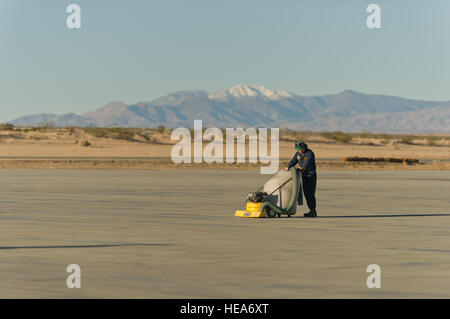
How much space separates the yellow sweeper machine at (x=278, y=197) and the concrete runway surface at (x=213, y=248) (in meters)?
0.37

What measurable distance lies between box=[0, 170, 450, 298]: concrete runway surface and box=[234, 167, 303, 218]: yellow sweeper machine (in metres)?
0.37

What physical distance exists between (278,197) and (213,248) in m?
5.50

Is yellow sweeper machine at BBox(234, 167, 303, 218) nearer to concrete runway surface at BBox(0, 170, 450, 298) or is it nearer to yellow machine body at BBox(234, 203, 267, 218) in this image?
yellow machine body at BBox(234, 203, 267, 218)

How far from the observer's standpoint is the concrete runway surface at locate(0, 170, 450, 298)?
995cm

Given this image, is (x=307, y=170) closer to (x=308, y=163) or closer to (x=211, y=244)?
(x=308, y=163)

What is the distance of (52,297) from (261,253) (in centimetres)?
430

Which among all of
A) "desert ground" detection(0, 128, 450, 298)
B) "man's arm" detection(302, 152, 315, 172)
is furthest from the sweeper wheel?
"man's arm" detection(302, 152, 315, 172)

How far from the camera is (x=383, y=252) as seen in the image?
13070 mm

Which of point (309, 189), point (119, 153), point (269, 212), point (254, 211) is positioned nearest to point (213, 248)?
point (254, 211)

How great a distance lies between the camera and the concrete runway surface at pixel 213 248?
32.6 ft

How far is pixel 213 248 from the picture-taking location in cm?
1334

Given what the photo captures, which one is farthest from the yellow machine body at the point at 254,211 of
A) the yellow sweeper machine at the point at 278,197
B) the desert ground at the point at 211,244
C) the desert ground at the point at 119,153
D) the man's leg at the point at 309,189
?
the desert ground at the point at 119,153

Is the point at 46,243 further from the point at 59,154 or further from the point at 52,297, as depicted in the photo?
the point at 59,154

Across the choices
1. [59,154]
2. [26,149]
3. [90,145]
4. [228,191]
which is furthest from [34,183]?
[90,145]
